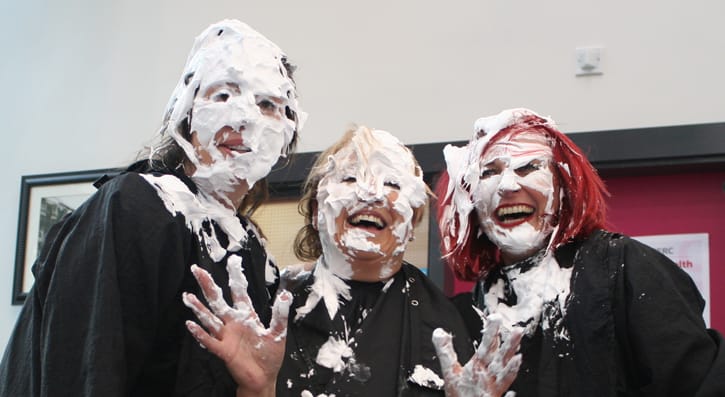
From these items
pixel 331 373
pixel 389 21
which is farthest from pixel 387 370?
pixel 389 21

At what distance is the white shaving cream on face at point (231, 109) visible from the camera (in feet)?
6.15

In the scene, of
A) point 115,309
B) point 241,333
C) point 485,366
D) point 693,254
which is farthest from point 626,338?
point 693,254

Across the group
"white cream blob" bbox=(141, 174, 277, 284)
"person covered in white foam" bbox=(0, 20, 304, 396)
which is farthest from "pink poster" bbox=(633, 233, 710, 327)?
"white cream blob" bbox=(141, 174, 277, 284)

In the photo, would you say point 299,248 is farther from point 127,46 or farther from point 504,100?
point 127,46

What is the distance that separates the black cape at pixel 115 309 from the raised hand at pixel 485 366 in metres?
0.41

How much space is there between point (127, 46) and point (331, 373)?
205 centimetres

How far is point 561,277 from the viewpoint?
1.93 m

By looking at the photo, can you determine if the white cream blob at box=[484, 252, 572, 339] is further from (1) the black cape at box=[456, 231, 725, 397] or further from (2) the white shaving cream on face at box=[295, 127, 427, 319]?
(2) the white shaving cream on face at box=[295, 127, 427, 319]

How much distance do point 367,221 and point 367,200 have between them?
0.05m

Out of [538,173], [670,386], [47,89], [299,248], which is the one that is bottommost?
[670,386]

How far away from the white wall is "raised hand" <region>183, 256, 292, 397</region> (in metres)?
1.48

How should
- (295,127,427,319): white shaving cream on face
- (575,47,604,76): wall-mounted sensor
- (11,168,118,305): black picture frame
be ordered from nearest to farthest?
(295,127,427,319): white shaving cream on face
(575,47,604,76): wall-mounted sensor
(11,168,118,305): black picture frame

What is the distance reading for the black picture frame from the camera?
11.1ft

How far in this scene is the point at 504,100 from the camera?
299 centimetres
